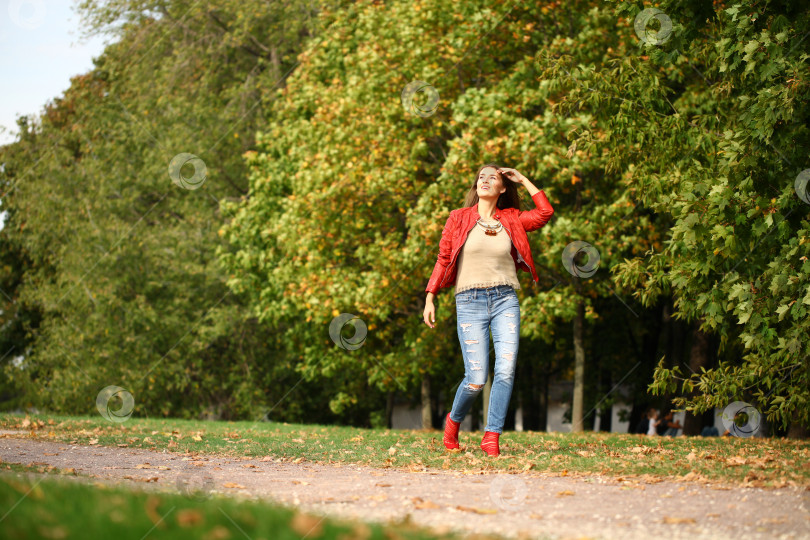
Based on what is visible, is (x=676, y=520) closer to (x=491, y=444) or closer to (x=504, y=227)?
(x=491, y=444)

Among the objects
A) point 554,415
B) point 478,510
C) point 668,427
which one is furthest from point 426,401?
point 554,415

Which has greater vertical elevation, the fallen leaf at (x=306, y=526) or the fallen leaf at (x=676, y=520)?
the fallen leaf at (x=306, y=526)

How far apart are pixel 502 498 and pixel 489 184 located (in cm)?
305

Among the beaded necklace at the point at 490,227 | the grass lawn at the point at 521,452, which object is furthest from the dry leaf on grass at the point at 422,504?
the beaded necklace at the point at 490,227

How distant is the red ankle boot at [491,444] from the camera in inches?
286

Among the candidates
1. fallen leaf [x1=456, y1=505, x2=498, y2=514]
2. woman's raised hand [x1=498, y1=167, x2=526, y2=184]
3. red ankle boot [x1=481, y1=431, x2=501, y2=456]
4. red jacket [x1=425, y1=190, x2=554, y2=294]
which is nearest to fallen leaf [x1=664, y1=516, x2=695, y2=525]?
fallen leaf [x1=456, y1=505, x2=498, y2=514]

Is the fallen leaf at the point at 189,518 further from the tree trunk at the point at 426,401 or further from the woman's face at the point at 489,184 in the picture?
the tree trunk at the point at 426,401

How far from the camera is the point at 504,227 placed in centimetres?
737

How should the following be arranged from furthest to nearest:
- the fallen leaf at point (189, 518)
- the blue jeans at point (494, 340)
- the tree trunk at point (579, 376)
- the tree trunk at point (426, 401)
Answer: the tree trunk at point (426, 401) < the tree trunk at point (579, 376) < the blue jeans at point (494, 340) < the fallen leaf at point (189, 518)

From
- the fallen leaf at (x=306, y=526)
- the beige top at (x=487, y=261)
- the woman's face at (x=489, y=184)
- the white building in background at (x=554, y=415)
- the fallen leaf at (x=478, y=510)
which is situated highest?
the woman's face at (x=489, y=184)

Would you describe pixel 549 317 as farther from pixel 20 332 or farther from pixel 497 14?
pixel 20 332

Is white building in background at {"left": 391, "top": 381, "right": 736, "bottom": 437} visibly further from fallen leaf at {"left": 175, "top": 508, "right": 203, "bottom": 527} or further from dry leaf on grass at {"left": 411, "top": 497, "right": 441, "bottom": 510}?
fallen leaf at {"left": 175, "top": 508, "right": 203, "bottom": 527}

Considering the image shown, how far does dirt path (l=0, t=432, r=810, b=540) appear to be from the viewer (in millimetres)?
4340

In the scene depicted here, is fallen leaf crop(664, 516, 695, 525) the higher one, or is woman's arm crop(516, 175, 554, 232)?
woman's arm crop(516, 175, 554, 232)
